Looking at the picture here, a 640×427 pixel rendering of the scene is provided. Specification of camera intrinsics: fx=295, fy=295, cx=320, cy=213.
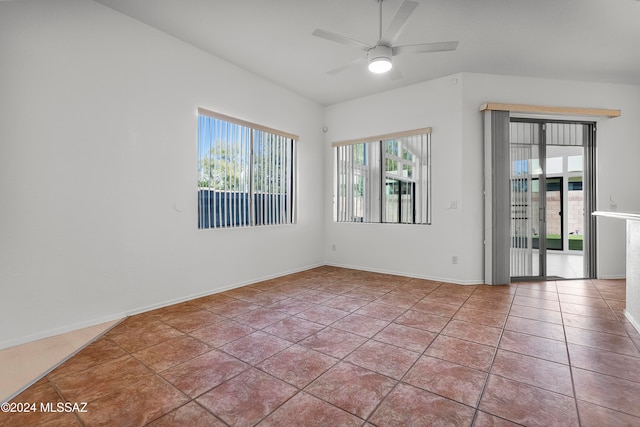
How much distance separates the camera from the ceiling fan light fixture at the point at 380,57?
275 cm

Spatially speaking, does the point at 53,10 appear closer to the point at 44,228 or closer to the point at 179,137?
the point at 179,137

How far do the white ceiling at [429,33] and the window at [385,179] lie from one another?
107 cm

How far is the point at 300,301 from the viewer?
3.57 metres

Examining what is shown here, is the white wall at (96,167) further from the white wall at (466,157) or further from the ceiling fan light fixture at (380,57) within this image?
the white wall at (466,157)

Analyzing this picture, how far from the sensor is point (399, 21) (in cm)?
237

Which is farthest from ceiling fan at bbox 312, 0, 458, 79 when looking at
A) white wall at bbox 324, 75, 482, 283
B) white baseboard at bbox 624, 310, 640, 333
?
white baseboard at bbox 624, 310, 640, 333

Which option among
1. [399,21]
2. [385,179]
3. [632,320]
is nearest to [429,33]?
[399,21]

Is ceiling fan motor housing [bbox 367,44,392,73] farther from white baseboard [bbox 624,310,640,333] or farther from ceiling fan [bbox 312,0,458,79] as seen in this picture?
white baseboard [bbox 624,310,640,333]

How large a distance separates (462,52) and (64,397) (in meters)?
4.97

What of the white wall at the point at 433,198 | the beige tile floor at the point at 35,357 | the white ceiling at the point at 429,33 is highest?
the white ceiling at the point at 429,33

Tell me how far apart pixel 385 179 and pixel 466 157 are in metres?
1.33

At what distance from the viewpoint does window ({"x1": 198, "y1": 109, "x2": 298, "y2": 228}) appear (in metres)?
3.84

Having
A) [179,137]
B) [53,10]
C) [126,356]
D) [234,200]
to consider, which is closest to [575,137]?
[234,200]

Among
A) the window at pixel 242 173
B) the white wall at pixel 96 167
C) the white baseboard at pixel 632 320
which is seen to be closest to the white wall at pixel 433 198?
the window at pixel 242 173
